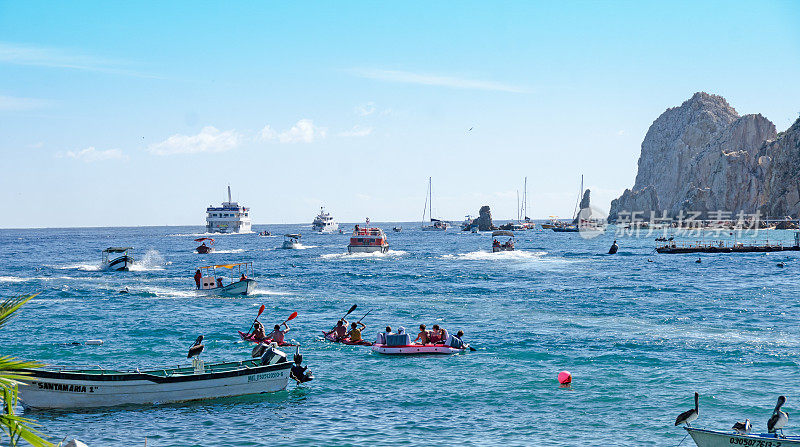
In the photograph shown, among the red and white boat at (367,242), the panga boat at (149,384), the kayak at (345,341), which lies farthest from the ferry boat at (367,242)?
the panga boat at (149,384)

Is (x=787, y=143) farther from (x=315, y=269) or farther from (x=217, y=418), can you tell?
(x=217, y=418)

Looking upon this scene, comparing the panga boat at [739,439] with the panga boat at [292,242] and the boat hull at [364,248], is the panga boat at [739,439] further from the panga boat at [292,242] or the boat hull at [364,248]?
the panga boat at [292,242]

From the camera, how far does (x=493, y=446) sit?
780 inches

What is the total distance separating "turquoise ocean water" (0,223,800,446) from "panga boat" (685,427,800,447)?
2858mm

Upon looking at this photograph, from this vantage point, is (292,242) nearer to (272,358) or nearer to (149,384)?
(272,358)

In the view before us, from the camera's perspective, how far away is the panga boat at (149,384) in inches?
931

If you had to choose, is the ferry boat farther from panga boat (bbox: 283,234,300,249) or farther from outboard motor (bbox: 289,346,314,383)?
outboard motor (bbox: 289,346,314,383)

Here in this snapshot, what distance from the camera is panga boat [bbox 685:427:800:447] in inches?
652

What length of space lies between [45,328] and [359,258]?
222ft

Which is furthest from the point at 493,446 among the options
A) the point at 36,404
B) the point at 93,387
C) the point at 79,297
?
the point at 79,297

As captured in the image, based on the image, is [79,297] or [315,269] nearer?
[79,297]

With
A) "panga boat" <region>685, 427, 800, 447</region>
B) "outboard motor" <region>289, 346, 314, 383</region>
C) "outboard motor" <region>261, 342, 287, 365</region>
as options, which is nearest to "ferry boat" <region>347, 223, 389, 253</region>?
"outboard motor" <region>261, 342, 287, 365</region>

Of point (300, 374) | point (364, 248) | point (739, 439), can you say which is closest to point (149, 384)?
point (300, 374)

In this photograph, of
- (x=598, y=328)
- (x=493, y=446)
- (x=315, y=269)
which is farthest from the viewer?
(x=315, y=269)
